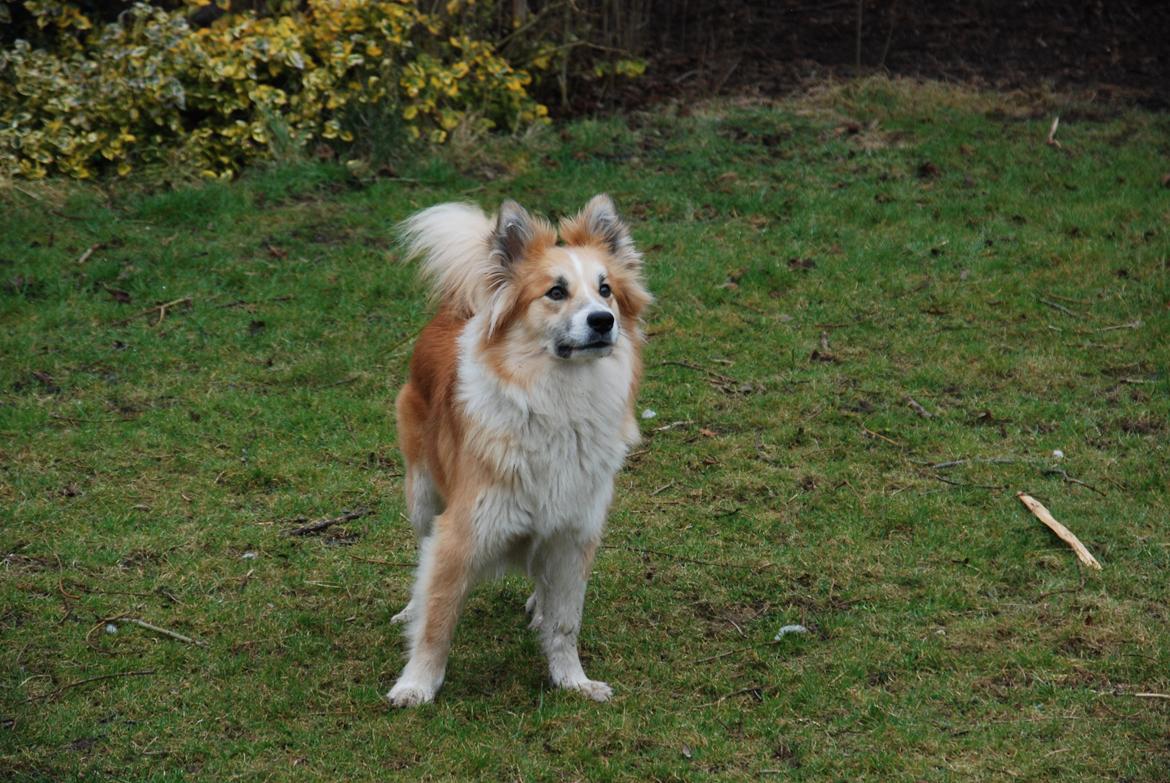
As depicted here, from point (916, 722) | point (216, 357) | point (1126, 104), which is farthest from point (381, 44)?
point (916, 722)

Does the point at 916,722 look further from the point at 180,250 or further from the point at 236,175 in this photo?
the point at 236,175

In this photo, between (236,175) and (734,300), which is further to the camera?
(236,175)

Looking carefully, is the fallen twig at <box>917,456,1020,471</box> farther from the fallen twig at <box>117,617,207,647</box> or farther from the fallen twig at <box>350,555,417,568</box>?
the fallen twig at <box>117,617,207,647</box>

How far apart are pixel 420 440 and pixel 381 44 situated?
18.0 ft

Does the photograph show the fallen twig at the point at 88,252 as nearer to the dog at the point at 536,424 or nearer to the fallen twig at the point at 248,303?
the fallen twig at the point at 248,303

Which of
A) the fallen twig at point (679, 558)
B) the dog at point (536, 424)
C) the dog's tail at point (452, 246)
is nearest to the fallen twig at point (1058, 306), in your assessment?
the fallen twig at point (679, 558)

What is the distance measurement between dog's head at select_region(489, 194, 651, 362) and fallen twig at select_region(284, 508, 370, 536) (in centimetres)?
190

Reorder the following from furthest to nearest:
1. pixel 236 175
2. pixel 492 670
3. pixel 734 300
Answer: pixel 236 175
pixel 734 300
pixel 492 670

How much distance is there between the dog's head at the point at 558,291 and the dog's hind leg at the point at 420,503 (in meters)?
0.84

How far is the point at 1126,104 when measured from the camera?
417 inches

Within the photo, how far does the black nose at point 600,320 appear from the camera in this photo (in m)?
4.05

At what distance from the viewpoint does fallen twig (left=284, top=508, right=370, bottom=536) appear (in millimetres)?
5680

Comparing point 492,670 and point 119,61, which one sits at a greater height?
point 119,61

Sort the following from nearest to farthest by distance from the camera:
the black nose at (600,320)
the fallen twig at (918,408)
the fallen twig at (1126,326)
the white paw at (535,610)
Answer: the black nose at (600,320) < the white paw at (535,610) < the fallen twig at (918,408) < the fallen twig at (1126,326)
